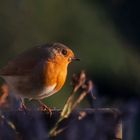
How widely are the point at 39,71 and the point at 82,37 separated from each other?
646 cm

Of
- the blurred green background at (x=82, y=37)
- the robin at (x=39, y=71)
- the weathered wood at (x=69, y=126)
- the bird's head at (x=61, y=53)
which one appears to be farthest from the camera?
the blurred green background at (x=82, y=37)

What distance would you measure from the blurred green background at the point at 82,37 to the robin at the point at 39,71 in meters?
4.36

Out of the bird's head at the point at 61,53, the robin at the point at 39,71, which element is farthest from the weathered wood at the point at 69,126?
the bird's head at the point at 61,53

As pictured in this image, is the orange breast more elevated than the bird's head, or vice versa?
the bird's head

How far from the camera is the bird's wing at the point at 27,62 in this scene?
4.10m

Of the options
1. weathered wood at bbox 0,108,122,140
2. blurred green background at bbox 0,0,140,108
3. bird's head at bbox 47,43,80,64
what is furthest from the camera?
blurred green background at bbox 0,0,140,108

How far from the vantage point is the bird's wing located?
161 inches

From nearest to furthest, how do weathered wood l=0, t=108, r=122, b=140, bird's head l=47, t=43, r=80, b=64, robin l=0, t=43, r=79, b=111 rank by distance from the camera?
weathered wood l=0, t=108, r=122, b=140 → robin l=0, t=43, r=79, b=111 → bird's head l=47, t=43, r=80, b=64

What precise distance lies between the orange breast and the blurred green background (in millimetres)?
4357

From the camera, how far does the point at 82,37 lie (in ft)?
34.3

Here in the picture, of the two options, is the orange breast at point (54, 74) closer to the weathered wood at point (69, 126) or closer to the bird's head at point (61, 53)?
the bird's head at point (61, 53)

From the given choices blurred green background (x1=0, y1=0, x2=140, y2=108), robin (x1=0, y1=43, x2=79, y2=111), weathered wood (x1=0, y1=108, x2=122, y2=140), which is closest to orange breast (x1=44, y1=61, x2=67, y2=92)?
robin (x1=0, y1=43, x2=79, y2=111)

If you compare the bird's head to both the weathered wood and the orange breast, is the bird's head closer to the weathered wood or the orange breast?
the orange breast

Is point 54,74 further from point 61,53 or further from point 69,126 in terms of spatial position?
point 69,126
